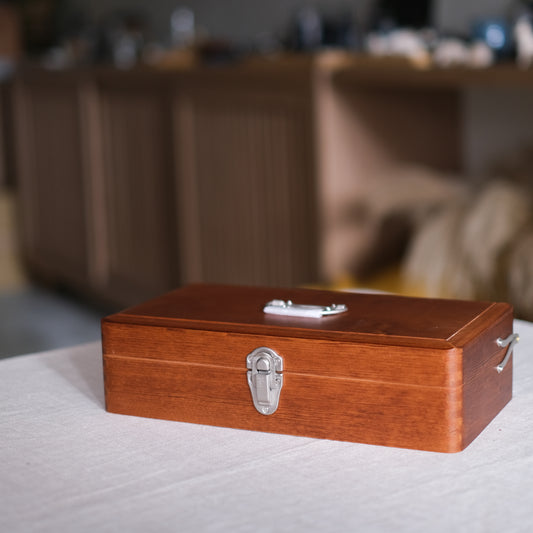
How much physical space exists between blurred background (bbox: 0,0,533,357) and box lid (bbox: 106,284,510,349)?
0.51 metres

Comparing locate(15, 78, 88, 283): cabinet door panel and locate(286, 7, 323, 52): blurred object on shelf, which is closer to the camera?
locate(286, 7, 323, 52): blurred object on shelf

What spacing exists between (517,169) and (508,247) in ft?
0.83

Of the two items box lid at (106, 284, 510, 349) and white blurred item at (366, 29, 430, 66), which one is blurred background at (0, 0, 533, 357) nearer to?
A: white blurred item at (366, 29, 430, 66)

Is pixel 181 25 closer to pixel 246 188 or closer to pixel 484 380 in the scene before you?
pixel 246 188

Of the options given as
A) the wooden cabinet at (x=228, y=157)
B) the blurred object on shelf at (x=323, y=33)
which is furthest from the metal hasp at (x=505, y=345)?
the blurred object on shelf at (x=323, y=33)

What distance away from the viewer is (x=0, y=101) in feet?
13.4

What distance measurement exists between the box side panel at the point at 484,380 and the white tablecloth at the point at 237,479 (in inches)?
0.5

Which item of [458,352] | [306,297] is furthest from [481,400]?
[306,297]

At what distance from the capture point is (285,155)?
2225 mm

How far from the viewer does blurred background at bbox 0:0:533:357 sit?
5.88ft

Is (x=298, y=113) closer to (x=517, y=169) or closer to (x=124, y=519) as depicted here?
(x=517, y=169)

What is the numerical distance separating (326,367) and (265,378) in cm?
5

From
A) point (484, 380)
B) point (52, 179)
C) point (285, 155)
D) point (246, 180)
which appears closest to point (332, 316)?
point (484, 380)

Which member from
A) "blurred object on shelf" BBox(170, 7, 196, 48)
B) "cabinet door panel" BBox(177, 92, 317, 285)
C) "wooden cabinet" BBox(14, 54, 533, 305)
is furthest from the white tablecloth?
"blurred object on shelf" BBox(170, 7, 196, 48)
